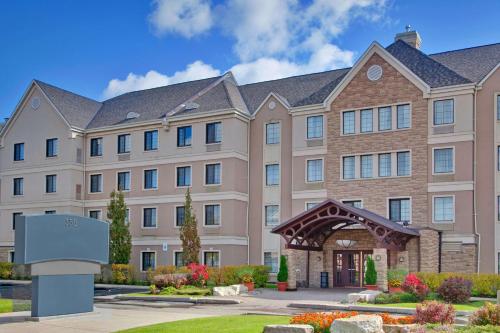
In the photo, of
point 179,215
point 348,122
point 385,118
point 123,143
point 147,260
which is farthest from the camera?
point 123,143

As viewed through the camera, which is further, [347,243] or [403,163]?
[347,243]

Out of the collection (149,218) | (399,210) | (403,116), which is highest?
(403,116)

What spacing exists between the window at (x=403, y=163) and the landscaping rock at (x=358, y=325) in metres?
22.2

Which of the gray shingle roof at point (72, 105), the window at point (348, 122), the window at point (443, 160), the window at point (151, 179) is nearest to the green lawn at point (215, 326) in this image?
the window at point (443, 160)

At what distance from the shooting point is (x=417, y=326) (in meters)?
13.8

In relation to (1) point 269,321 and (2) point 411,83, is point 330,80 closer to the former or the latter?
(2) point 411,83

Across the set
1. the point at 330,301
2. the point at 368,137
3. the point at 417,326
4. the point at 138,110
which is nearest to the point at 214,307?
the point at 330,301

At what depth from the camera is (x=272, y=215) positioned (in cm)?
4009

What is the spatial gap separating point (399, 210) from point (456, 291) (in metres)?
9.92

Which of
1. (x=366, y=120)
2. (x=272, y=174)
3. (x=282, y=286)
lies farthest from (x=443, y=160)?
(x=272, y=174)

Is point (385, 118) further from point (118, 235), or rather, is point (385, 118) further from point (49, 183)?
point (49, 183)

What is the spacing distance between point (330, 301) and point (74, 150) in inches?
1019

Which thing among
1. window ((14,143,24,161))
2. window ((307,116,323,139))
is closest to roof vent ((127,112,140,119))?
window ((14,143,24,161))

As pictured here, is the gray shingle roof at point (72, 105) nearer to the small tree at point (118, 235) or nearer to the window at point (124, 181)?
the window at point (124, 181)
